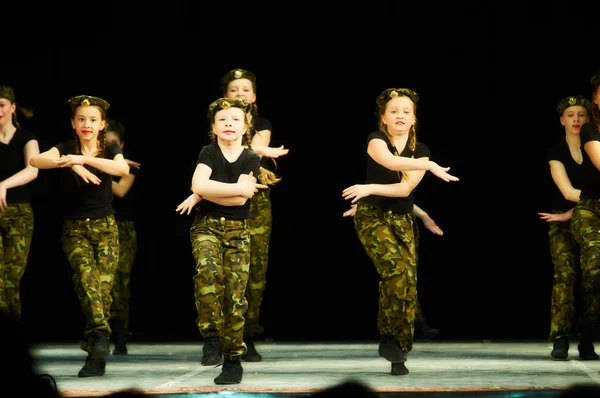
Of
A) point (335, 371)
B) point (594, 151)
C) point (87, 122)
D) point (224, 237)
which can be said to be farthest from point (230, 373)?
point (594, 151)

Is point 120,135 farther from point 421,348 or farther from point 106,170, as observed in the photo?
point 421,348

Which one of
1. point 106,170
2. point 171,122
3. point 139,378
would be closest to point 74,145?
point 106,170

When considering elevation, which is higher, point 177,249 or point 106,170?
point 106,170

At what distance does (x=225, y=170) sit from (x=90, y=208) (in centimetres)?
86

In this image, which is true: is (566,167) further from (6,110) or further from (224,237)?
(6,110)

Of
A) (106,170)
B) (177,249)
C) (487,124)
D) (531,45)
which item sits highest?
(531,45)

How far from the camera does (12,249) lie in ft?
21.1

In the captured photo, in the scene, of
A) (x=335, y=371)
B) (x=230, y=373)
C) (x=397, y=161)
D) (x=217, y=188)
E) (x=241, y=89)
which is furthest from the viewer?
(x=241, y=89)

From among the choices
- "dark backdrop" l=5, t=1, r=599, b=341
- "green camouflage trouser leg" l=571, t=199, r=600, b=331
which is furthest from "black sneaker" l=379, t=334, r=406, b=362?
"dark backdrop" l=5, t=1, r=599, b=341

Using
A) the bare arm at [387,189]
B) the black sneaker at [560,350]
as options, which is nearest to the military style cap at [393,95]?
the bare arm at [387,189]

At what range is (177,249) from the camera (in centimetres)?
828

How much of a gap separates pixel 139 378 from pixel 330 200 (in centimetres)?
318

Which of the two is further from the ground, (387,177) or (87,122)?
(87,122)

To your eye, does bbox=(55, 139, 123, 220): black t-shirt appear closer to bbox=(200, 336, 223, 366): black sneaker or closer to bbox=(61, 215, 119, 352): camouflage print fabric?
bbox=(61, 215, 119, 352): camouflage print fabric
